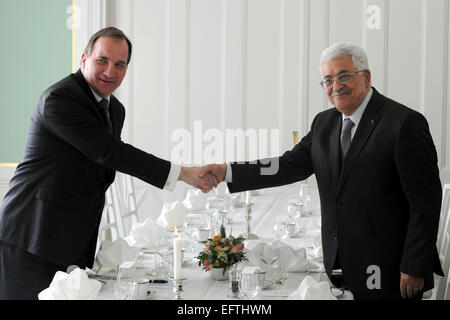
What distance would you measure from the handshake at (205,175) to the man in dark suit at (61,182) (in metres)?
0.62

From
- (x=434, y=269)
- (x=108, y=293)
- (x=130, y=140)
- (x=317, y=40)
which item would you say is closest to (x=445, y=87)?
(x=317, y=40)

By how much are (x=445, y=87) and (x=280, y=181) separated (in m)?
3.65

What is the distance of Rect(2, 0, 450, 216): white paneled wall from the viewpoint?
653cm

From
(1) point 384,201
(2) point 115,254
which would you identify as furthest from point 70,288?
(1) point 384,201

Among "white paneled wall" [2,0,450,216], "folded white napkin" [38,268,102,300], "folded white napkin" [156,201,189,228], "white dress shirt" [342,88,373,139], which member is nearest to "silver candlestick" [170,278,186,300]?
"folded white napkin" [38,268,102,300]

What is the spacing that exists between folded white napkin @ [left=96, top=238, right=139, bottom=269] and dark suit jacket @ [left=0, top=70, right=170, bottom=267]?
138 millimetres

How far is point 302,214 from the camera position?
16.0 ft

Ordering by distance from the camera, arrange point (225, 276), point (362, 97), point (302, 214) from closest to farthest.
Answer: point (225, 276), point (362, 97), point (302, 214)

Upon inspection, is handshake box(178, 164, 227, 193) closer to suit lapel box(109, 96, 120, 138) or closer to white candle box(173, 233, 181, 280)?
suit lapel box(109, 96, 120, 138)

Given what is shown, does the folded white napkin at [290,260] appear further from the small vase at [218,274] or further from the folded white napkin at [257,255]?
the small vase at [218,274]

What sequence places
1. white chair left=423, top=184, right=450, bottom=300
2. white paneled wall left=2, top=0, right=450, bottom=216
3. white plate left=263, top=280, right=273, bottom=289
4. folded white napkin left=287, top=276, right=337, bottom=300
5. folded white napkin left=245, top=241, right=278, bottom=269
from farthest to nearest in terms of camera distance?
white paneled wall left=2, top=0, right=450, bottom=216 → white chair left=423, top=184, right=450, bottom=300 → folded white napkin left=245, top=241, right=278, bottom=269 → white plate left=263, top=280, right=273, bottom=289 → folded white napkin left=287, top=276, right=337, bottom=300

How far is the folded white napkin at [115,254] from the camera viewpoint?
2.95 metres

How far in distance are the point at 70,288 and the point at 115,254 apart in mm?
570
